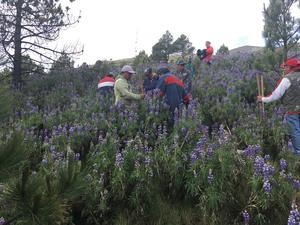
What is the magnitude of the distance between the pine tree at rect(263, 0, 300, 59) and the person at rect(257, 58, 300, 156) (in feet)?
22.4

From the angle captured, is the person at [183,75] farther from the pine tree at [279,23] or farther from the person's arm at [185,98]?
the pine tree at [279,23]

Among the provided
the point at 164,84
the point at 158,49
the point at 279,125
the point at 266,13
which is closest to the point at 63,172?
the point at 279,125

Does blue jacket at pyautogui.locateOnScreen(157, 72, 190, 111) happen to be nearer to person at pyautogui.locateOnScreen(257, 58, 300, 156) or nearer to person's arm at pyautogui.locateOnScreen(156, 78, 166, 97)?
person's arm at pyautogui.locateOnScreen(156, 78, 166, 97)

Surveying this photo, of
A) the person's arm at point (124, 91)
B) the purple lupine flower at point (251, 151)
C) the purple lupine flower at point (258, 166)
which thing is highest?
the person's arm at point (124, 91)

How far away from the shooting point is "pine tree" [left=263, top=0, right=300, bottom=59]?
13494 mm

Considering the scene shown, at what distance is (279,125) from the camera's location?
7.19 meters

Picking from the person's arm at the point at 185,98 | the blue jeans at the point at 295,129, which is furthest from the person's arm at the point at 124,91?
Result: the blue jeans at the point at 295,129

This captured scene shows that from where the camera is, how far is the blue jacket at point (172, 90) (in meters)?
8.15

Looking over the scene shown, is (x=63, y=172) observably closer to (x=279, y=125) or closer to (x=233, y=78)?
(x=279, y=125)

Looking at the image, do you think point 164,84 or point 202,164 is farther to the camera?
point 164,84

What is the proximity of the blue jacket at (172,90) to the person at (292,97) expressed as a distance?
177 centimetres

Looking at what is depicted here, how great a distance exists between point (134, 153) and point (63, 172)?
117 inches

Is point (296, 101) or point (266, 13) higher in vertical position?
point (266, 13)

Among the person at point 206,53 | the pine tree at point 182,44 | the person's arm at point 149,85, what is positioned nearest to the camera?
the person's arm at point 149,85
